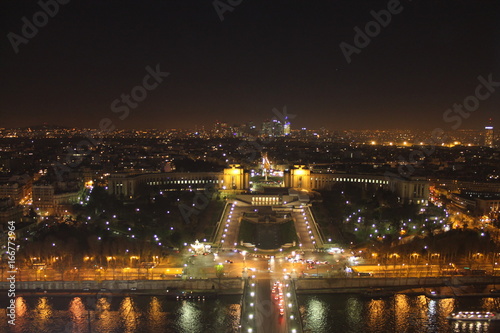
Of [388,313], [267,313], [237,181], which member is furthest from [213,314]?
[237,181]

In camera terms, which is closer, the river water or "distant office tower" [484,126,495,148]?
the river water

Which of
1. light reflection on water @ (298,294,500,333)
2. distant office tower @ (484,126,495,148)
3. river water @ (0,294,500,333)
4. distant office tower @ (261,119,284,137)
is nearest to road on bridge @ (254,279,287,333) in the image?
river water @ (0,294,500,333)

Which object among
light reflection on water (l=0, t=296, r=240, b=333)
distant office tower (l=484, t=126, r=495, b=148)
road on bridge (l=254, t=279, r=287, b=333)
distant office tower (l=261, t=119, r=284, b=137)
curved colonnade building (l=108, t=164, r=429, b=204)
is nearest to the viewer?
road on bridge (l=254, t=279, r=287, b=333)

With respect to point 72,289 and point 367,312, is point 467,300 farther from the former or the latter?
point 72,289

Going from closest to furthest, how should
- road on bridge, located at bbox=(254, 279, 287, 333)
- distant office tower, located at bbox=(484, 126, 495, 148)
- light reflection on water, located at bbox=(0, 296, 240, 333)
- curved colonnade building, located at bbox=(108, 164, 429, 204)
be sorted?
road on bridge, located at bbox=(254, 279, 287, 333) < light reflection on water, located at bbox=(0, 296, 240, 333) < curved colonnade building, located at bbox=(108, 164, 429, 204) < distant office tower, located at bbox=(484, 126, 495, 148)

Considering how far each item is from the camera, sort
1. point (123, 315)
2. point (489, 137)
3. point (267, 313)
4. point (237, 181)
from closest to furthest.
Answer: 1. point (267, 313)
2. point (123, 315)
3. point (237, 181)
4. point (489, 137)

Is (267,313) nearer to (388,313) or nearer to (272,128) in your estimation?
(388,313)

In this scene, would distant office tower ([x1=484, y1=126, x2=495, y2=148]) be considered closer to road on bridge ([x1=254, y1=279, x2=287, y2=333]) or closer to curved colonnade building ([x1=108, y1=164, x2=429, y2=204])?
curved colonnade building ([x1=108, y1=164, x2=429, y2=204])

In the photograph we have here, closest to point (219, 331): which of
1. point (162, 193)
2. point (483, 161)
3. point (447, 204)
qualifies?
point (162, 193)
